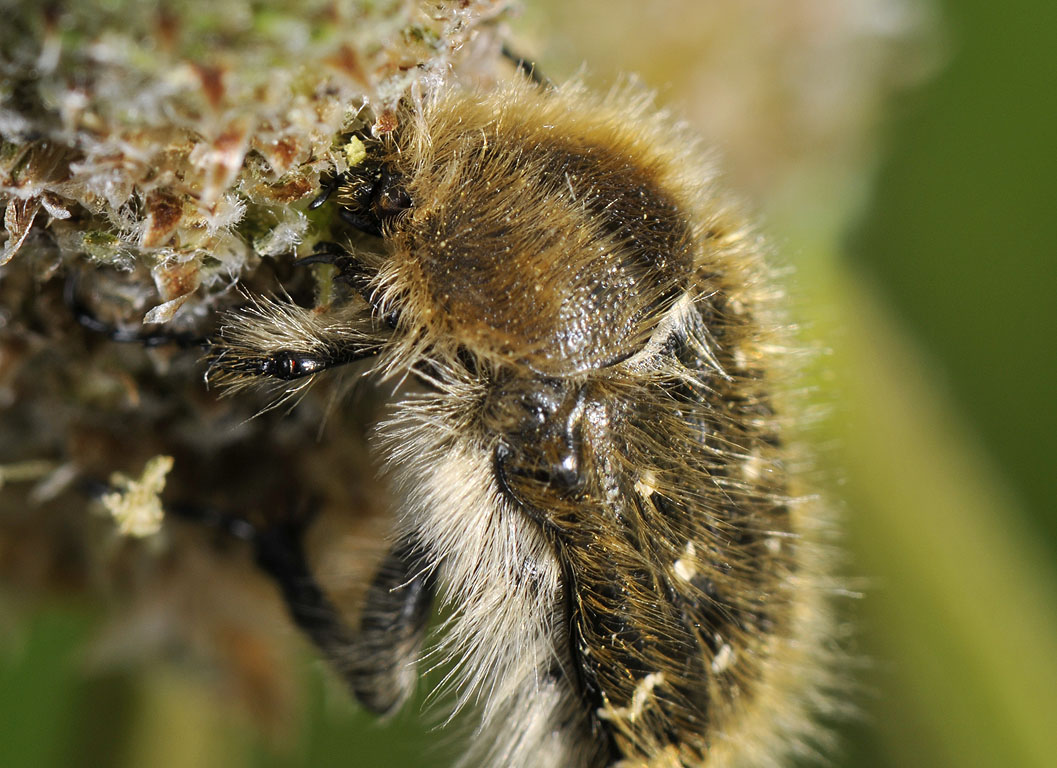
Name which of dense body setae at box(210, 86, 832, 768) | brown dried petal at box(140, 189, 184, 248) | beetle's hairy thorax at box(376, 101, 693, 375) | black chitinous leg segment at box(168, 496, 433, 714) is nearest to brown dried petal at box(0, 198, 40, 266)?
brown dried petal at box(140, 189, 184, 248)

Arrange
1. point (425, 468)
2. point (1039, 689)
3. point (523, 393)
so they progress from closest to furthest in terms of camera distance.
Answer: point (523, 393)
point (425, 468)
point (1039, 689)

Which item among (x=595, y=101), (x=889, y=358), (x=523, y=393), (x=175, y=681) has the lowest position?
(x=175, y=681)

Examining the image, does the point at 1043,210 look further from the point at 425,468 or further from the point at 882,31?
the point at 425,468

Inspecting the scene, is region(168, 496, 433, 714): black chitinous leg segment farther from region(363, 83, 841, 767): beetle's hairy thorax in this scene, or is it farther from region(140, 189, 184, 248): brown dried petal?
region(140, 189, 184, 248): brown dried petal

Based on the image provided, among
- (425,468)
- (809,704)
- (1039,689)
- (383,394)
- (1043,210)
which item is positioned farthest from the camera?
(1043,210)

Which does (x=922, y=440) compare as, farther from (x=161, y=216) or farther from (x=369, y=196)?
(x=161, y=216)

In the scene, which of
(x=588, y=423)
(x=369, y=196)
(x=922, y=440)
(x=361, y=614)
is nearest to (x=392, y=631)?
(x=361, y=614)

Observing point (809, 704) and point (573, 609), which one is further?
point (809, 704)

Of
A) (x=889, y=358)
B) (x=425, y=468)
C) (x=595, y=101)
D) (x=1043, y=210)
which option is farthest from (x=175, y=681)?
(x=1043, y=210)
